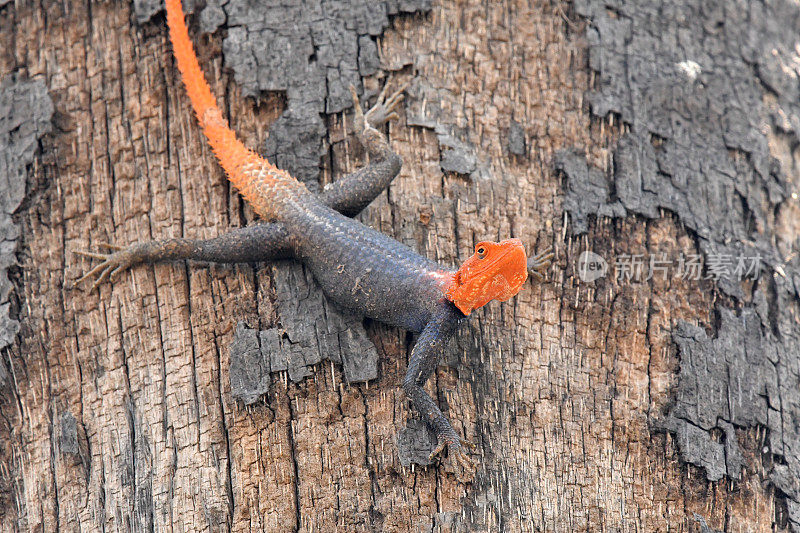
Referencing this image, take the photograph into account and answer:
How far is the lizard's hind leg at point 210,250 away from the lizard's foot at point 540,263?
125 centimetres

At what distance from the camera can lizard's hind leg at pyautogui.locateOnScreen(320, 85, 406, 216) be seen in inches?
156

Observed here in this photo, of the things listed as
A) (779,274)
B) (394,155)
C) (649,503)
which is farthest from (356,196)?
(779,274)

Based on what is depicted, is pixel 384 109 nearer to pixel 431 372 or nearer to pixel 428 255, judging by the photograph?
pixel 428 255

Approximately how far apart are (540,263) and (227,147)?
1769 millimetres

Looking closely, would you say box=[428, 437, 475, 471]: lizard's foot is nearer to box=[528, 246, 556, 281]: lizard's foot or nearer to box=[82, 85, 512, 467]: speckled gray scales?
box=[82, 85, 512, 467]: speckled gray scales

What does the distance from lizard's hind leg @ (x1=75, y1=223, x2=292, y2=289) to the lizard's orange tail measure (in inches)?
6.5

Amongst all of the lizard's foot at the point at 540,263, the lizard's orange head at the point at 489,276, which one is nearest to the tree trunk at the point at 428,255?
the lizard's foot at the point at 540,263

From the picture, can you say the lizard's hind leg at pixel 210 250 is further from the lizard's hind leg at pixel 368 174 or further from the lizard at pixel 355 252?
the lizard's hind leg at pixel 368 174

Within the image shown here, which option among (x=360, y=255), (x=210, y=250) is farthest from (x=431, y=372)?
(x=210, y=250)

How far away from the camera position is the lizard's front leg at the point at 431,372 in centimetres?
332

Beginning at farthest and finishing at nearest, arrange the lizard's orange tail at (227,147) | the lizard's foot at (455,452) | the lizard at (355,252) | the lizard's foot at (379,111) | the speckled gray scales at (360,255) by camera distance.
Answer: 1. the lizard's foot at (379,111)
2. the lizard's orange tail at (227,147)
3. the speckled gray scales at (360,255)
4. the lizard at (355,252)
5. the lizard's foot at (455,452)

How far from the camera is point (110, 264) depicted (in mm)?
3930

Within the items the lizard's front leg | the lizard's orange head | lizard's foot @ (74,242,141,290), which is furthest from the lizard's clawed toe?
the lizard's orange head

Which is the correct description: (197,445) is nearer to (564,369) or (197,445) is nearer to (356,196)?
(356,196)
